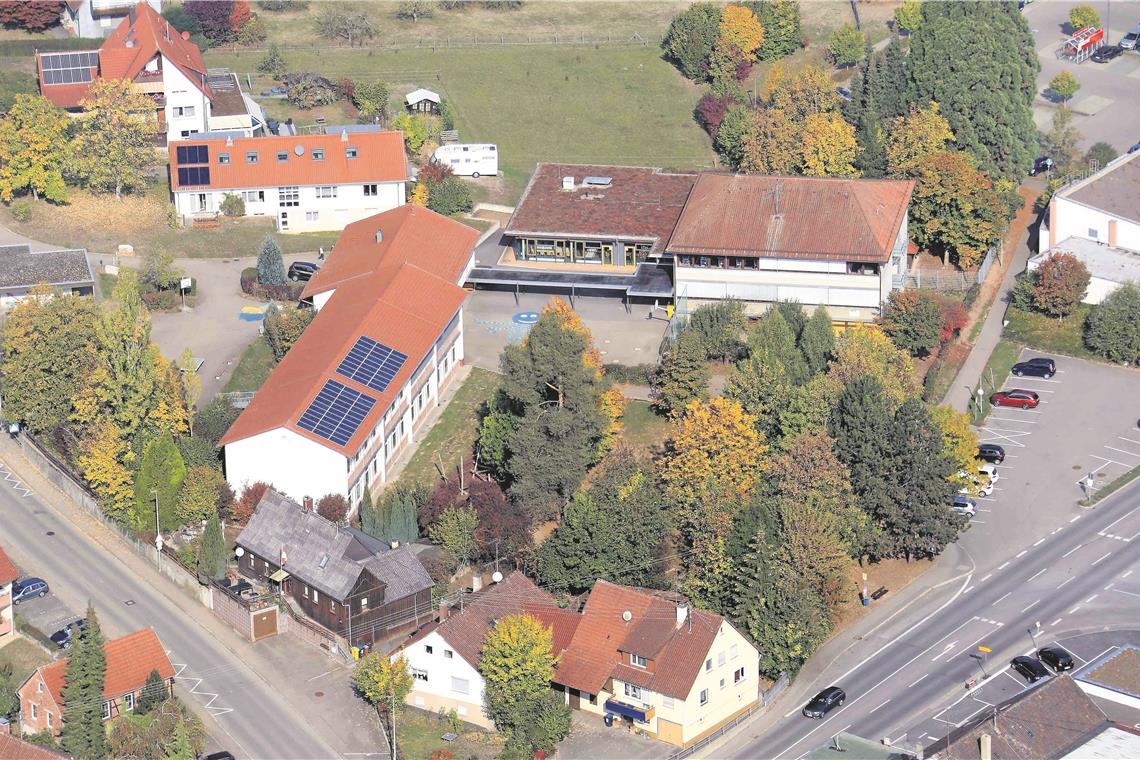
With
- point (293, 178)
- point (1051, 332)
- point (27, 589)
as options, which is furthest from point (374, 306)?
point (1051, 332)

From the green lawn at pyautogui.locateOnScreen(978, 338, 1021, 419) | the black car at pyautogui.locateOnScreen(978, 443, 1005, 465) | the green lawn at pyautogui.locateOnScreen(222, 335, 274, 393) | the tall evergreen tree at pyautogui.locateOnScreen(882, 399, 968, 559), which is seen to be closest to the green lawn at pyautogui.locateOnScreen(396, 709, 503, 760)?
the tall evergreen tree at pyautogui.locateOnScreen(882, 399, 968, 559)

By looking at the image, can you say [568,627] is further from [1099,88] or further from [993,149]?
[1099,88]

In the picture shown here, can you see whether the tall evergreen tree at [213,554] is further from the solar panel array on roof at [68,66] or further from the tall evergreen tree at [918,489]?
the solar panel array on roof at [68,66]

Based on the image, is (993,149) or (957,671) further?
(993,149)

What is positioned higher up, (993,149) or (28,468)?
(993,149)

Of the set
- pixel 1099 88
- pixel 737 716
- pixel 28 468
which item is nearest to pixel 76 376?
pixel 28 468

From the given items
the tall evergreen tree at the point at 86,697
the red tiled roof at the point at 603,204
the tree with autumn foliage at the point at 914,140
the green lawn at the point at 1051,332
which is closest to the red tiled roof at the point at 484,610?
the tall evergreen tree at the point at 86,697

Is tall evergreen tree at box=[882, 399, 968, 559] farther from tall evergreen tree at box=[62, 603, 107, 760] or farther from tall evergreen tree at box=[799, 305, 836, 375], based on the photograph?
tall evergreen tree at box=[62, 603, 107, 760]
